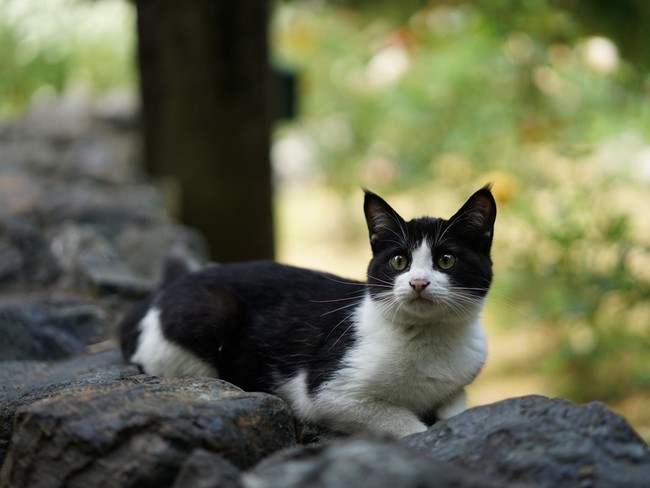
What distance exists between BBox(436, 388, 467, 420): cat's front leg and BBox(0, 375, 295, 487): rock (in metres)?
0.69

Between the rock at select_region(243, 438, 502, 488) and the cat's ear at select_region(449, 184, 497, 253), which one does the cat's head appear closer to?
the cat's ear at select_region(449, 184, 497, 253)

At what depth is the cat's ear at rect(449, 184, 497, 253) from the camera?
7.79ft

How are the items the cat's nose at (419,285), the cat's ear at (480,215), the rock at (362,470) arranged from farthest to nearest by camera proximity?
the cat's ear at (480,215)
the cat's nose at (419,285)
the rock at (362,470)

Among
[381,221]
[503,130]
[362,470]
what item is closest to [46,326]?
[381,221]

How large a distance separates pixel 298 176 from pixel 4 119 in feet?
12.2

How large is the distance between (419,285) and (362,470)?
90cm

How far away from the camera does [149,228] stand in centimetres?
424

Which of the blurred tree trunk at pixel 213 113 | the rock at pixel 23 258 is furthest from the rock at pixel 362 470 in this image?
the blurred tree trunk at pixel 213 113

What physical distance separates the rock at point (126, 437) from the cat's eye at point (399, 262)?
672mm

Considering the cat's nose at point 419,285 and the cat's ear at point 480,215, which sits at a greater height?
the cat's ear at point 480,215

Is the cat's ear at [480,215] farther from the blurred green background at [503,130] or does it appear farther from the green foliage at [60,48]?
the green foliage at [60,48]

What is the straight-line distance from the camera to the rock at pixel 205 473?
4.85 feet

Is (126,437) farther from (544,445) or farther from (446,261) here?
(446,261)

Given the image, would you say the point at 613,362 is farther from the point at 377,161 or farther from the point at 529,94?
the point at 377,161
